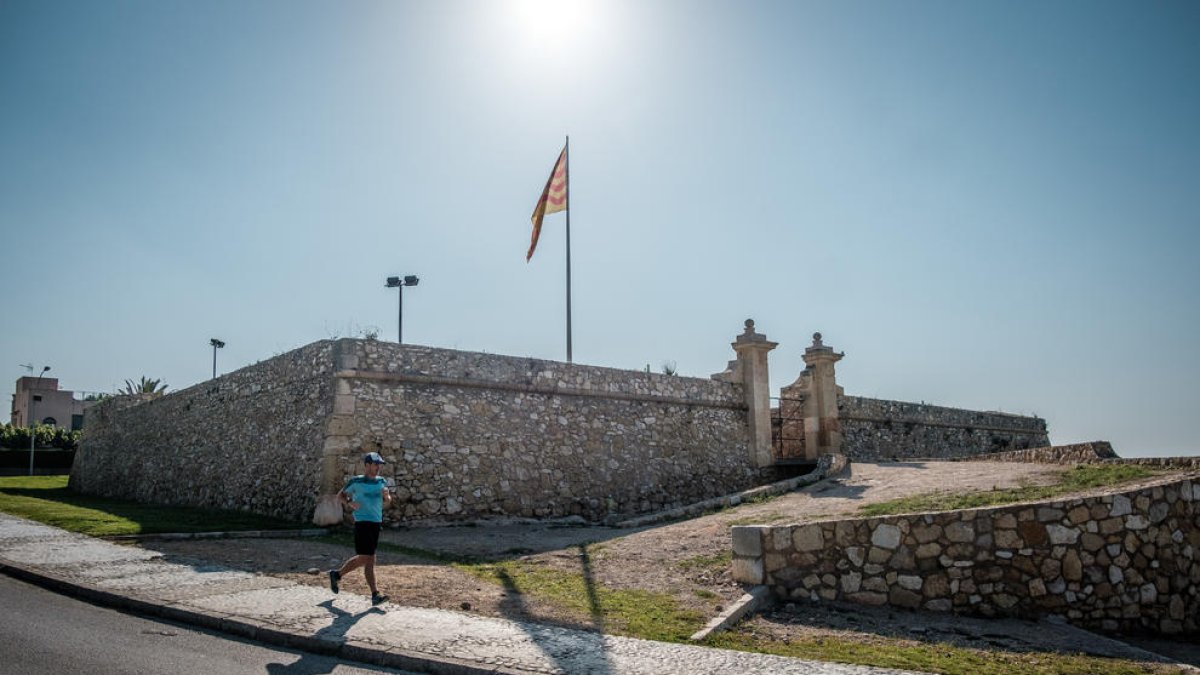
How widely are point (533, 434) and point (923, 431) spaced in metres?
15.0

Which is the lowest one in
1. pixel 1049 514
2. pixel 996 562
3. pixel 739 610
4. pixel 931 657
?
pixel 931 657

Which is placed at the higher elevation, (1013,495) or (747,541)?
(1013,495)

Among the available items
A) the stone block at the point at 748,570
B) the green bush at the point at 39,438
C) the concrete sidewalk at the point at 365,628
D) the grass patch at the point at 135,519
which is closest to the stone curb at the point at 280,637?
the concrete sidewalk at the point at 365,628

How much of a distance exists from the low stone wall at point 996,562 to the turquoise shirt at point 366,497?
13.6 ft

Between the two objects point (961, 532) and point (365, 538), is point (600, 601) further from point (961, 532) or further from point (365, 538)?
point (961, 532)

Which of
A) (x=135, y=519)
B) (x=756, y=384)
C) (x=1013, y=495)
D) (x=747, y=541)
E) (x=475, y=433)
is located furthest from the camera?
(x=756, y=384)

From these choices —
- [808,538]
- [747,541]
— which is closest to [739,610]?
[747,541]

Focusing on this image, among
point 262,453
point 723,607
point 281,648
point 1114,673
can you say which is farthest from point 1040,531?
point 262,453

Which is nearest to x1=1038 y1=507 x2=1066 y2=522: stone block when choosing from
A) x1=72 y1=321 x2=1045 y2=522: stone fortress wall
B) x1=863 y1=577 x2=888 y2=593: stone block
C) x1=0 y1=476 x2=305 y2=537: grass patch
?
x1=863 y1=577 x2=888 y2=593: stone block

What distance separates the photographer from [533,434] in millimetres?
16297

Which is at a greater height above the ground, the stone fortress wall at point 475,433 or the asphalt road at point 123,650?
the stone fortress wall at point 475,433

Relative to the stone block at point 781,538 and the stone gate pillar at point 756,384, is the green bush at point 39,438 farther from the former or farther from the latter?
the stone block at point 781,538

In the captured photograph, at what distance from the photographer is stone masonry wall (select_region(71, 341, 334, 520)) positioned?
14664mm

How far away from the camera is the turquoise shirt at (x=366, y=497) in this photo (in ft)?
26.3
